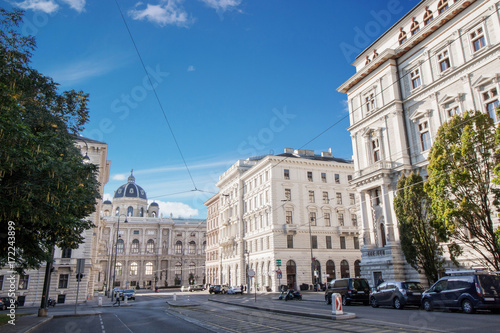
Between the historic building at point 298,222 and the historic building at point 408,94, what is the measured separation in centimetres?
1731

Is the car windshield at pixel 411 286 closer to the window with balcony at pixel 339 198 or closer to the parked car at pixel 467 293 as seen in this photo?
the parked car at pixel 467 293

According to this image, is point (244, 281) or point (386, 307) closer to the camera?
point (386, 307)

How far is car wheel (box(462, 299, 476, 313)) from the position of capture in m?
15.9

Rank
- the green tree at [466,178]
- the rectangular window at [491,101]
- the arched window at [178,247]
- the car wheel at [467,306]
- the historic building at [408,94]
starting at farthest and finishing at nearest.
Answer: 1. the arched window at [178,247]
2. the historic building at [408,94]
3. the rectangular window at [491,101]
4. the green tree at [466,178]
5. the car wheel at [467,306]

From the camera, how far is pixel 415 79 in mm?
31141

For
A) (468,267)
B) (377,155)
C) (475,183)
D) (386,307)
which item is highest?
(377,155)

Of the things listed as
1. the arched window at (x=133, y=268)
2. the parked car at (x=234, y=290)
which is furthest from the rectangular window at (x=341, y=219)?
the arched window at (x=133, y=268)

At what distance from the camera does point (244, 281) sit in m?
61.0

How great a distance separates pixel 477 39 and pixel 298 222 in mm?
33856

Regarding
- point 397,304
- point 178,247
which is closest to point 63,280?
point 397,304

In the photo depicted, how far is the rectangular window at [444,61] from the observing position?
27953 millimetres

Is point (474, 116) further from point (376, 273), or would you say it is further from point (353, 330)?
point (376, 273)

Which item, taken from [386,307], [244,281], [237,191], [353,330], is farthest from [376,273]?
[237,191]

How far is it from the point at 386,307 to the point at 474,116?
12.0 metres
